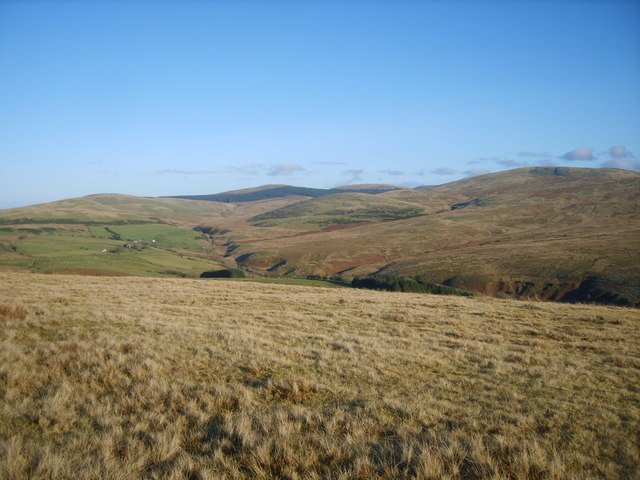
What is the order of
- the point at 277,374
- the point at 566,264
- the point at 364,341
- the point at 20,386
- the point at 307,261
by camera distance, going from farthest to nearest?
the point at 307,261, the point at 566,264, the point at 364,341, the point at 277,374, the point at 20,386

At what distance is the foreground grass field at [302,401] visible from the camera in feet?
17.4

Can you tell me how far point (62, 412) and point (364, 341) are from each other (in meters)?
8.51

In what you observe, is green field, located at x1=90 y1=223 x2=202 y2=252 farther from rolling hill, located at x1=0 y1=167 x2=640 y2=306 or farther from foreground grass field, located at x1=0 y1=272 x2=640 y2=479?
foreground grass field, located at x1=0 y1=272 x2=640 y2=479

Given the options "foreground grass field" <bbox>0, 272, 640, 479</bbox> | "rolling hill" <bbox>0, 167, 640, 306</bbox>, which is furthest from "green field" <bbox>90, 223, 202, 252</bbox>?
"foreground grass field" <bbox>0, 272, 640, 479</bbox>

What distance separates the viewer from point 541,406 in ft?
24.8

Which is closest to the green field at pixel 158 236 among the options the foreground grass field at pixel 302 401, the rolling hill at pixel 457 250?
the rolling hill at pixel 457 250

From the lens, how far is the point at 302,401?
24.7 feet

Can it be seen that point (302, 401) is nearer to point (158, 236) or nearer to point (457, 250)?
point (457, 250)

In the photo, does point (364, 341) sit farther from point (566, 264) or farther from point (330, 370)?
point (566, 264)

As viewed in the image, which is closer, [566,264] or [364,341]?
[364,341]

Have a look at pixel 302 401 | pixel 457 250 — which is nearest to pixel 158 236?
pixel 457 250

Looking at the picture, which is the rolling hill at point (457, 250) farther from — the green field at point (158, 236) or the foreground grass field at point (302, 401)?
the foreground grass field at point (302, 401)

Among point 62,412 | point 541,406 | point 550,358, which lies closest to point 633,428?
point 541,406

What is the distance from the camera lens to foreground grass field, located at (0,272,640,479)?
530 centimetres
